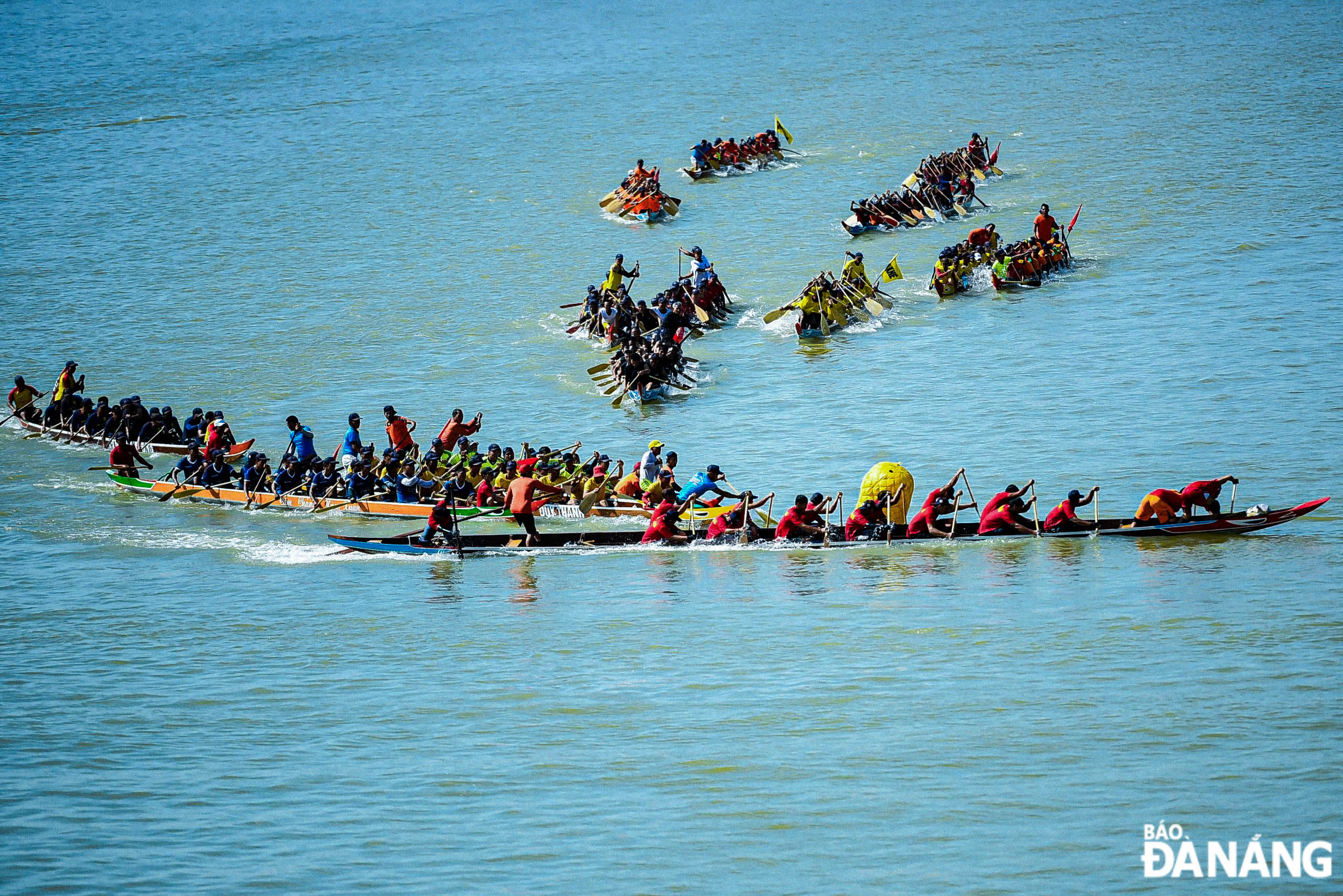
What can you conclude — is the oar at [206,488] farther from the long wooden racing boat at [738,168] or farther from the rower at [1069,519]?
the long wooden racing boat at [738,168]

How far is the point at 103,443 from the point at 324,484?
351 inches

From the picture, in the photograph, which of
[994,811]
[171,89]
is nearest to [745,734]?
[994,811]

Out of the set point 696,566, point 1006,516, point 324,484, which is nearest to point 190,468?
point 324,484

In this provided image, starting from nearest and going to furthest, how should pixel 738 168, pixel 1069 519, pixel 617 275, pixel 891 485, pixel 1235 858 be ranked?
1. pixel 1235 858
2. pixel 1069 519
3. pixel 891 485
4. pixel 617 275
5. pixel 738 168

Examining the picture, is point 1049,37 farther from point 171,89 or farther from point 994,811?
point 994,811

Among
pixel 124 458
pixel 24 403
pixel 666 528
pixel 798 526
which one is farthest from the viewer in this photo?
pixel 24 403

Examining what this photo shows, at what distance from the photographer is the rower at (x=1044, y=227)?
4269 centimetres

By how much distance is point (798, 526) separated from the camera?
2523 centimetres

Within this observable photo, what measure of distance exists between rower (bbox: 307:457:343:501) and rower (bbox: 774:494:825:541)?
33.8 feet

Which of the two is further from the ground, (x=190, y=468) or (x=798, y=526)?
(x=190, y=468)

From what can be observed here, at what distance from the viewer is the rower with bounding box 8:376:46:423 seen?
36062mm

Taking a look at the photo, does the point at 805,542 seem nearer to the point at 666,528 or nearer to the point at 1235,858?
the point at 666,528

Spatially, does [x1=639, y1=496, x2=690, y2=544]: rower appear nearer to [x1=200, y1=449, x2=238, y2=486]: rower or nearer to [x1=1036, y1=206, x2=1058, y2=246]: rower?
[x1=200, y1=449, x2=238, y2=486]: rower

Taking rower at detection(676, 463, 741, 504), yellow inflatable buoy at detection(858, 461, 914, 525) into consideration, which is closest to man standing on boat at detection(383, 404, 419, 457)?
rower at detection(676, 463, 741, 504)
